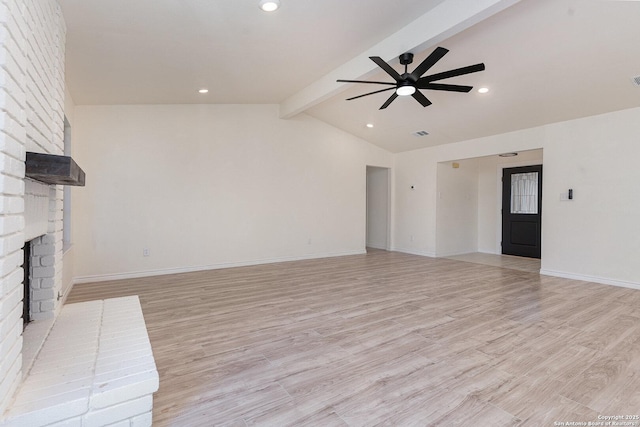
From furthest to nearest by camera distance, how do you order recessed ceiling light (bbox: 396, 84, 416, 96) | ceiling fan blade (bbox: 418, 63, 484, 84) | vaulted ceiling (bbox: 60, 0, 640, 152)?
recessed ceiling light (bbox: 396, 84, 416, 96)
ceiling fan blade (bbox: 418, 63, 484, 84)
vaulted ceiling (bbox: 60, 0, 640, 152)

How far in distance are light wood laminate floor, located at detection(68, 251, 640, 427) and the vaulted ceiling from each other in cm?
264

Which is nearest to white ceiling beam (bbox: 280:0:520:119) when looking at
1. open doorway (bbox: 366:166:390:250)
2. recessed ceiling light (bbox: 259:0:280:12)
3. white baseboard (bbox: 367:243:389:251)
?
recessed ceiling light (bbox: 259:0:280:12)

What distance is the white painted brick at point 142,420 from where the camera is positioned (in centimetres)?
146

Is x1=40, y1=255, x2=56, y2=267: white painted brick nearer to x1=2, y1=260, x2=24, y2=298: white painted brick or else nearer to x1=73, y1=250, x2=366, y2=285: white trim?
x1=2, y1=260, x2=24, y2=298: white painted brick

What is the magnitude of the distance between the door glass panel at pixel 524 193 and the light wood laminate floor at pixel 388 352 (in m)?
2.93

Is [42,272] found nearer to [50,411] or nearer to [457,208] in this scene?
[50,411]

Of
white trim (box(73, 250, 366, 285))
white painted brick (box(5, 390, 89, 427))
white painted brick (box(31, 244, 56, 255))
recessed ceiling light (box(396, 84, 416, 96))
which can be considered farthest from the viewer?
white trim (box(73, 250, 366, 285))

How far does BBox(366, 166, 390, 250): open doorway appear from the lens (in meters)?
8.19

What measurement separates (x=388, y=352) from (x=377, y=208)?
6.28 metres

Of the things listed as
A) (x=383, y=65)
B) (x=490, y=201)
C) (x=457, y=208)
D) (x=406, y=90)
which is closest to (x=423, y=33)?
(x=383, y=65)

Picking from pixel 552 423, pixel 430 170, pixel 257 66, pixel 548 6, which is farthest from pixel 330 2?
pixel 430 170

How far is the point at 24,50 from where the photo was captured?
1.58 metres

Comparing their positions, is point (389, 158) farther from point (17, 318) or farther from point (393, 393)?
point (17, 318)

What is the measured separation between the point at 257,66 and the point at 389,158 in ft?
15.4
